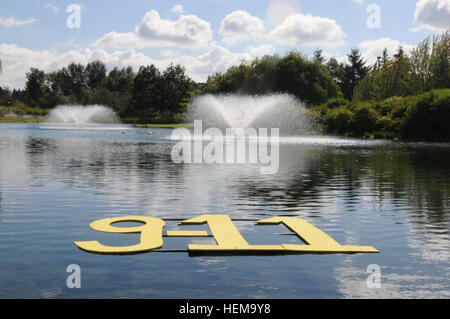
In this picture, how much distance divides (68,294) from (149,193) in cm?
975

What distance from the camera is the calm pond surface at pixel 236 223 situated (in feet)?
25.4

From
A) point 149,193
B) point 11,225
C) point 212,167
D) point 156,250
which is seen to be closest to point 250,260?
point 156,250

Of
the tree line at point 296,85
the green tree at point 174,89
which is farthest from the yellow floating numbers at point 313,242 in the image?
the green tree at point 174,89

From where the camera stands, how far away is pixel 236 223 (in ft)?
41.0

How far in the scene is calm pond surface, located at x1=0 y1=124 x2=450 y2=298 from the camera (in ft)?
25.4

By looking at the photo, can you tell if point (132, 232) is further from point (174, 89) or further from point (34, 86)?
point (34, 86)

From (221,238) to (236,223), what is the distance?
6.26ft

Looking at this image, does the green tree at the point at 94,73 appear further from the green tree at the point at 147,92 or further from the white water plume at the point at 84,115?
the green tree at the point at 147,92

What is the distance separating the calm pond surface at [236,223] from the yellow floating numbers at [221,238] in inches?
9.6

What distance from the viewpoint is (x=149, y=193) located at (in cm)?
1706

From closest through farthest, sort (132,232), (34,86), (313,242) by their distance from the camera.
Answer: (313,242) → (132,232) → (34,86)

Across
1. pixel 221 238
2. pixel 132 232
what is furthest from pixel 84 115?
pixel 221 238

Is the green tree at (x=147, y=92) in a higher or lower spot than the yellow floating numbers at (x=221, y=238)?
higher
